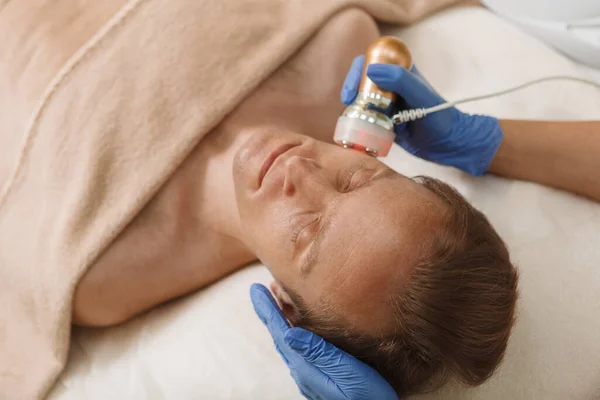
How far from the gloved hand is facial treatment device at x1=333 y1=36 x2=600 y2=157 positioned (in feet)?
0.14

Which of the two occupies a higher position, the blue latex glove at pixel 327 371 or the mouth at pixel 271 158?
the mouth at pixel 271 158

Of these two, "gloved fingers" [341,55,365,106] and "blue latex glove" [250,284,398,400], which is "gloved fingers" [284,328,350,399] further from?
"gloved fingers" [341,55,365,106]

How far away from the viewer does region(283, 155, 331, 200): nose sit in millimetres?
814

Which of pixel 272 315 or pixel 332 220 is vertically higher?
pixel 332 220

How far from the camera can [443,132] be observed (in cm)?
103

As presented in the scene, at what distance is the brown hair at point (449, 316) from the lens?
0.74 meters

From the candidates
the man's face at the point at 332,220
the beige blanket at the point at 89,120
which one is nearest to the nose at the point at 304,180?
the man's face at the point at 332,220

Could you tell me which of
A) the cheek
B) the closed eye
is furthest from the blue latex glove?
the closed eye

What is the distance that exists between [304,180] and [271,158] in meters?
0.10

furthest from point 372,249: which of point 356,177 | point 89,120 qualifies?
point 89,120

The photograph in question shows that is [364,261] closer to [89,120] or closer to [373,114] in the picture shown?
[373,114]

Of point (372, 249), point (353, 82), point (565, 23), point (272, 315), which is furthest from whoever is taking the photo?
point (565, 23)

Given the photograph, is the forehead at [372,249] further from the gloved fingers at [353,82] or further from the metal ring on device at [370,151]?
the gloved fingers at [353,82]

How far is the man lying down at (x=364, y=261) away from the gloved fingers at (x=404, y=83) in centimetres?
15
